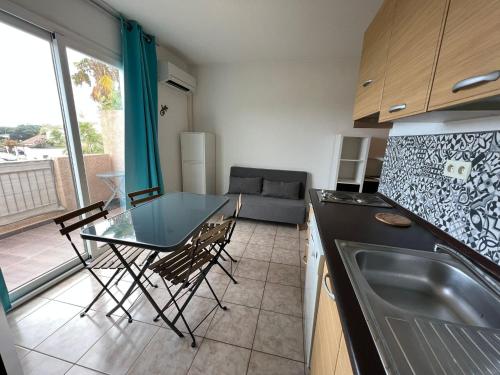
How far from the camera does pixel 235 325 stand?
149cm

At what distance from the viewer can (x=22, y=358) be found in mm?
1235

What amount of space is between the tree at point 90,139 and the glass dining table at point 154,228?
0.98 meters

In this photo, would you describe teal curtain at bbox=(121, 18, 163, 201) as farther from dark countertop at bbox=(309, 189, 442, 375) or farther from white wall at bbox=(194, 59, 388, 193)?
dark countertop at bbox=(309, 189, 442, 375)

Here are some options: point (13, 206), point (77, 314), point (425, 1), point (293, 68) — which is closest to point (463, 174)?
point (425, 1)

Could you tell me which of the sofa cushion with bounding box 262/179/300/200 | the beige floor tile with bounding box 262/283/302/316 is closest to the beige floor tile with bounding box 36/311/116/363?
the beige floor tile with bounding box 262/283/302/316

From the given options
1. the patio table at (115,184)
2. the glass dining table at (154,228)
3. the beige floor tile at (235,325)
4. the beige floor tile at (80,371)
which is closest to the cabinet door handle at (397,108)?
the glass dining table at (154,228)

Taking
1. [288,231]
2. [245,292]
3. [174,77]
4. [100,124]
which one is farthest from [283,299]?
[174,77]

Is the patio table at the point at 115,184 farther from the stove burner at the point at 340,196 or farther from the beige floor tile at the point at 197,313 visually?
the stove burner at the point at 340,196

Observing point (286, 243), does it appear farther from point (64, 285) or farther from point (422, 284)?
point (64, 285)

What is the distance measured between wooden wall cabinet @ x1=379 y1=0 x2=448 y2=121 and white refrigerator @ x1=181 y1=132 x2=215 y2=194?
2780 millimetres

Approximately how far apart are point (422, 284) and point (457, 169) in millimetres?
578

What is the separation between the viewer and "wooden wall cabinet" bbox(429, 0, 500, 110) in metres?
0.53

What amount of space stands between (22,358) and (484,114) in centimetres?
273

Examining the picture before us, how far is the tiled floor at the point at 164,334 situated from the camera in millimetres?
1222
